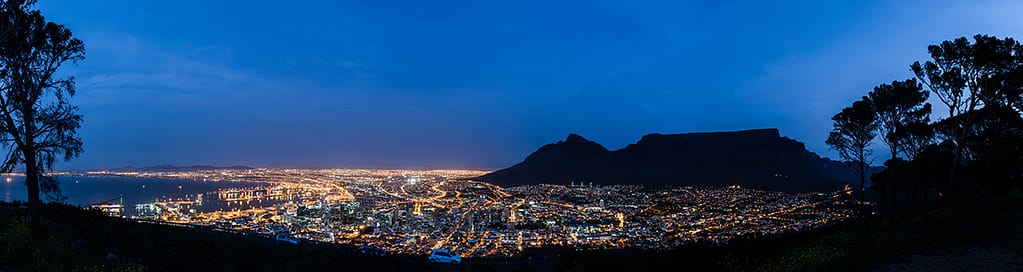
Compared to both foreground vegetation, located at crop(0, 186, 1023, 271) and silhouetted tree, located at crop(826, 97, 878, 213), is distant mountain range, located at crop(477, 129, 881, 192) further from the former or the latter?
foreground vegetation, located at crop(0, 186, 1023, 271)

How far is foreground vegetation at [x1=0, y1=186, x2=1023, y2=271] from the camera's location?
10.6m

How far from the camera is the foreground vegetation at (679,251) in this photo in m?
10.6

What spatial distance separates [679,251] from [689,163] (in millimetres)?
106529

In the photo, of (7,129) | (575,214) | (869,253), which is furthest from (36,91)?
(575,214)

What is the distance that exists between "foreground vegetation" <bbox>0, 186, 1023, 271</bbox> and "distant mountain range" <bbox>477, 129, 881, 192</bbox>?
76058 millimetres

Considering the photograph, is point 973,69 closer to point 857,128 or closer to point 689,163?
point 857,128

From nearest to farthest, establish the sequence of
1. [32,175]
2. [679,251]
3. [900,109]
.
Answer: [679,251], [32,175], [900,109]

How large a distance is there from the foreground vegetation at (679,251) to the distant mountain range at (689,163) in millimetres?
76058

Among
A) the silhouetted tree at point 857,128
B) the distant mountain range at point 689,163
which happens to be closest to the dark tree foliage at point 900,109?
the silhouetted tree at point 857,128

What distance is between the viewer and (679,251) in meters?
16.0

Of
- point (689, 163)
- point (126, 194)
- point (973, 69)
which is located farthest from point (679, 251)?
point (126, 194)

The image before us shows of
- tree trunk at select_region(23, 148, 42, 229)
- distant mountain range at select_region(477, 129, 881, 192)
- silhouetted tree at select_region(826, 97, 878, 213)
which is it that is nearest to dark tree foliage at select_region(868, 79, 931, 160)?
silhouetted tree at select_region(826, 97, 878, 213)

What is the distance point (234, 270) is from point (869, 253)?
57.8ft

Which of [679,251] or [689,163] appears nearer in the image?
[679,251]
